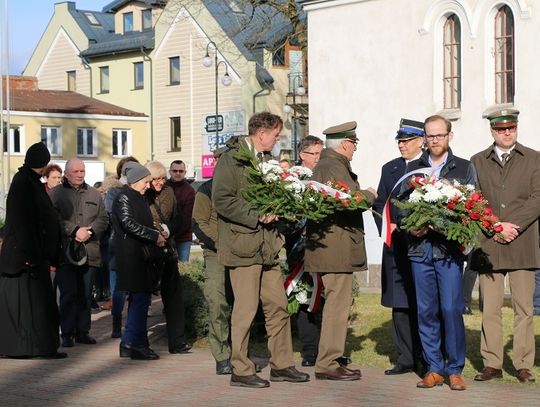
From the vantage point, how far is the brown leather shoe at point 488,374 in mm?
10211

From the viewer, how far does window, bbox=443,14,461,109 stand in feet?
96.4

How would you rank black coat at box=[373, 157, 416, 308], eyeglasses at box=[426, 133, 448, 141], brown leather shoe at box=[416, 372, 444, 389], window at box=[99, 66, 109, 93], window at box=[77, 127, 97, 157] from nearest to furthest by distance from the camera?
1. brown leather shoe at box=[416, 372, 444, 389]
2. eyeglasses at box=[426, 133, 448, 141]
3. black coat at box=[373, 157, 416, 308]
4. window at box=[77, 127, 97, 157]
5. window at box=[99, 66, 109, 93]

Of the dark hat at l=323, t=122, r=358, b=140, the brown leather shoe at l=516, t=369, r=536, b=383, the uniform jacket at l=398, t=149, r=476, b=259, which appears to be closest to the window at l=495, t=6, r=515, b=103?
the dark hat at l=323, t=122, r=358, b=140

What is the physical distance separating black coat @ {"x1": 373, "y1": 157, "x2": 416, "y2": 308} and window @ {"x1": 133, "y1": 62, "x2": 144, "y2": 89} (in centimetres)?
6022

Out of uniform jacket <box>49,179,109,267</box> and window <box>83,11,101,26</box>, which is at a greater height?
window <box>83,11,101,26</box>

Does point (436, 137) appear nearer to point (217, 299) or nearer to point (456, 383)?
point (456, 383)

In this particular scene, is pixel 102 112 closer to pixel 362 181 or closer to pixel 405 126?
pixel 362 181

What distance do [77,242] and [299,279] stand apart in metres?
3.17

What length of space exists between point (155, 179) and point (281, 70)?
170ft

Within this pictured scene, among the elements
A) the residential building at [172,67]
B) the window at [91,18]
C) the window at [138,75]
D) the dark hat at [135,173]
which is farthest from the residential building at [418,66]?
the window at [91,18]

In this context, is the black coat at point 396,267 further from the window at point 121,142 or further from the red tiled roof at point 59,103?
the window at point 121,142

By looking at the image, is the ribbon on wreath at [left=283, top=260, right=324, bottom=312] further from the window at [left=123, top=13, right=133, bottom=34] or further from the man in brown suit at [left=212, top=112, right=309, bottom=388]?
the window at [left=123, top=13, right=133, bottom=34]

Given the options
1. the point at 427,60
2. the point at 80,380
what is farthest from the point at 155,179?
the point at 427,60

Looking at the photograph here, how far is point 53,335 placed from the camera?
12398 millimetres
